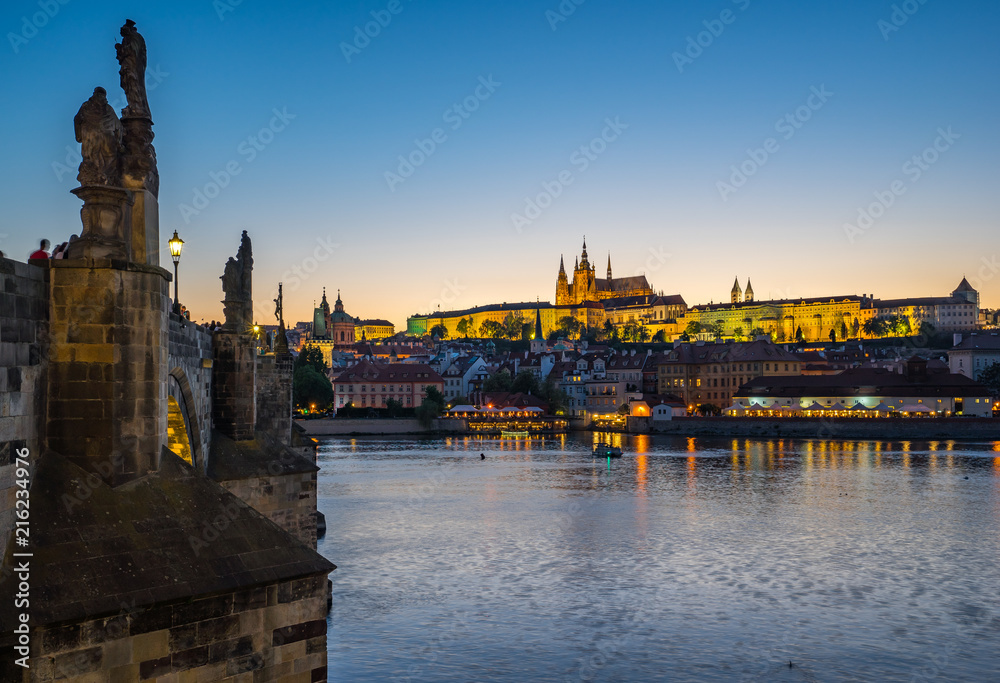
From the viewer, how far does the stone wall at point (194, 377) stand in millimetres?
12566

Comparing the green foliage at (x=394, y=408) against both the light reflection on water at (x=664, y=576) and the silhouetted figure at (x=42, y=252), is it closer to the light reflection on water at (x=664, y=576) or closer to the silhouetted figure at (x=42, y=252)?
the light reflection on water at (x=664, y=576)

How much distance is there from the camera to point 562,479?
173 feet

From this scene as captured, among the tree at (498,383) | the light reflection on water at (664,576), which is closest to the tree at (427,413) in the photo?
the tree at (498,383)

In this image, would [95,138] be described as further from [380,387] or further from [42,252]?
[380,387]

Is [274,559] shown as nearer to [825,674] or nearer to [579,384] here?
[825,674]

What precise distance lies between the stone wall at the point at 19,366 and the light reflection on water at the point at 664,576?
10.2 meters

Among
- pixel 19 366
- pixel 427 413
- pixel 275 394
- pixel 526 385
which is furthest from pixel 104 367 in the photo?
pixel 526 385

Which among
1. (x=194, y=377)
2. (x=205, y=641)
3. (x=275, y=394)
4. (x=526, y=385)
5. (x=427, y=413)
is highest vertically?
(x=194, y=377)

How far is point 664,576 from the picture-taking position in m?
25.5

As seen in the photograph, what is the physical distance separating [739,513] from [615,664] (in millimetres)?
22064

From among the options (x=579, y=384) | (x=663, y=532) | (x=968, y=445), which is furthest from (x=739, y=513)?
(x=579, y=384)

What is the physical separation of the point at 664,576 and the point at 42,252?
65.8 feet

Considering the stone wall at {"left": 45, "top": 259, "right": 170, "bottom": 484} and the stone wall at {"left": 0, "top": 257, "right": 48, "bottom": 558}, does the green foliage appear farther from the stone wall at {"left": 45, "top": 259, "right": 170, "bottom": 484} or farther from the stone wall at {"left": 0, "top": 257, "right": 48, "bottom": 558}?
the stone wall at {"left": 0, "top": 257, "right": 48, "bottom": 558}

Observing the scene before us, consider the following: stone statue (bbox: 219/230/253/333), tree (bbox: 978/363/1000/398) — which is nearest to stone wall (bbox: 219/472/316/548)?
stone statue (bbox: 219/230/253/333)
